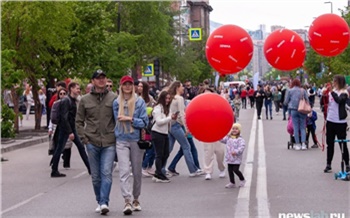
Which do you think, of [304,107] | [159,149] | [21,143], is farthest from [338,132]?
[21,143]

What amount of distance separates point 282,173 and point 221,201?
12.4 ft

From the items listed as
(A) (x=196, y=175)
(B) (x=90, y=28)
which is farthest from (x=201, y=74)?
(A) (x=196, y=175)

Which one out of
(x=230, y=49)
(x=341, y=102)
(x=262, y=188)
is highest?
(x=230, y=49)

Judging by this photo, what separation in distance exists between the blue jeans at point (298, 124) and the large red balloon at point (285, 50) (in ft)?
25.4

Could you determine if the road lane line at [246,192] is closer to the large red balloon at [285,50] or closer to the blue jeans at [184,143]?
the blue jeans at [184,143]

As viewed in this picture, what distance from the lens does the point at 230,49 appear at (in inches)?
508

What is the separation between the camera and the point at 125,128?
11617 mm

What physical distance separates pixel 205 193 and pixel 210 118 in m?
2.05

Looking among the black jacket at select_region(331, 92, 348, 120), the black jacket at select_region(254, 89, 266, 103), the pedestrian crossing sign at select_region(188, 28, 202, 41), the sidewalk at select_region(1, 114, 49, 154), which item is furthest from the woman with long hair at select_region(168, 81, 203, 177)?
the pedestrian crossing sign at select_region(188, 28, 202, 41)

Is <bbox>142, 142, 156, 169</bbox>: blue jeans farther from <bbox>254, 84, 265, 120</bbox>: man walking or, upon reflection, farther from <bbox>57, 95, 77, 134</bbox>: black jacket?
<bbox>254, 84, 265, 120</bbox>: man walking

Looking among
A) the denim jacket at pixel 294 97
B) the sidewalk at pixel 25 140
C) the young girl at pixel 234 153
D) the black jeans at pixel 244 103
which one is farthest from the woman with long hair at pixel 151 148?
the black jeans at pixel 244 103

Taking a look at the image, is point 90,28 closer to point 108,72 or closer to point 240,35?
point 108,72

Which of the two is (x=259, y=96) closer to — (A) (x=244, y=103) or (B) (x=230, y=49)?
(A) (x=244, y=103)

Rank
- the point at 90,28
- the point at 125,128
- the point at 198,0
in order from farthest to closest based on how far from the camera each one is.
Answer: the point at 198,0 < the point at 90,28 < the point at 125,128
